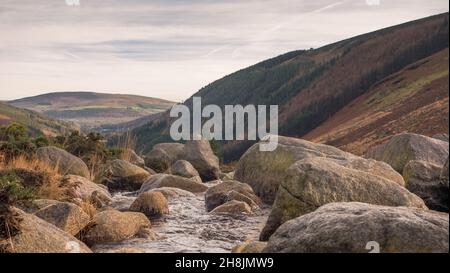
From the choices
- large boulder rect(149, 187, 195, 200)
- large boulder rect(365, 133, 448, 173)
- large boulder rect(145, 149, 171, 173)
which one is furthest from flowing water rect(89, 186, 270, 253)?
large boulder rect(145, 149, 171, 173)

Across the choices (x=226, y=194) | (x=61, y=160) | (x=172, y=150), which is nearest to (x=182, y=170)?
(x=61, y=160)

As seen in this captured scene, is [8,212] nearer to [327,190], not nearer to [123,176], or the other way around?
[327,190]

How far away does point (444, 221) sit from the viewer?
306 inches

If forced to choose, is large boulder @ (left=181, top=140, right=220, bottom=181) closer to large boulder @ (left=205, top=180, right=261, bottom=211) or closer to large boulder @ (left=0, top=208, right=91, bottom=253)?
large boulder @ (left=205, top=180, right=261, bottom=211)

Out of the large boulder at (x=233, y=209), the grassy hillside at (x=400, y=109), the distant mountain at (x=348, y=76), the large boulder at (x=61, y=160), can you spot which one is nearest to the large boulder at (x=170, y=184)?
the large boulder at (x=61, y=160)

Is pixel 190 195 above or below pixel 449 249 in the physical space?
below

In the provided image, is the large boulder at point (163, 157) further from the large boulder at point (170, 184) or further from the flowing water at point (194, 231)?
the flowing water at point (194, 231)

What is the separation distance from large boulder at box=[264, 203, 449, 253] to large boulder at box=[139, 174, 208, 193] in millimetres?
16312

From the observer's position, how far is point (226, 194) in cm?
2202

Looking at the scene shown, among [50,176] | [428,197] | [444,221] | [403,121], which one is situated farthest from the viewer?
[403,121]

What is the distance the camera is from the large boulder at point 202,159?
37406 millimetres
